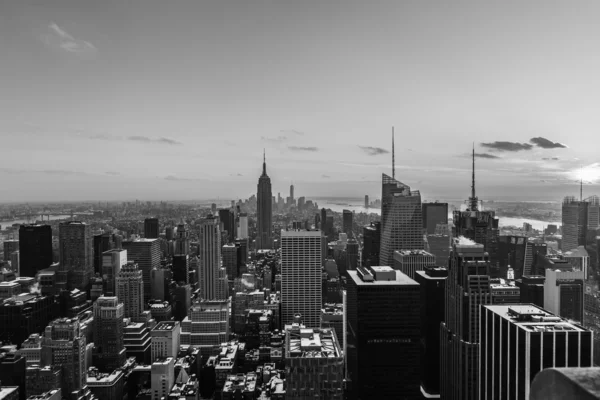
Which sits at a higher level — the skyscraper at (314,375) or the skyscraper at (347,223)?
Answer: the skyscraper at (347,223)

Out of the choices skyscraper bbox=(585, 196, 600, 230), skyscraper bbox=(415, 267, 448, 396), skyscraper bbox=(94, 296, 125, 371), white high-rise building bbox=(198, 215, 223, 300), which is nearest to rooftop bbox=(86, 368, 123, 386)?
skyscraper bbox=(94, 296, 125, 371)

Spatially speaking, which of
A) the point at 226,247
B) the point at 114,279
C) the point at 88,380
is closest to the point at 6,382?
the point at 88,380

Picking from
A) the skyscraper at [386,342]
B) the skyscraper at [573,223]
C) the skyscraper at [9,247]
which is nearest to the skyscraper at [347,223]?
the skyscraper at [386,342]

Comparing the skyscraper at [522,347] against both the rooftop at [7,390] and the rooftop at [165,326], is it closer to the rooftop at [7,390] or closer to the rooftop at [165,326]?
the rooftop at [7,390]

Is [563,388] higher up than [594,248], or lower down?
higher up

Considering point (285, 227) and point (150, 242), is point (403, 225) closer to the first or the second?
point (285, 227)

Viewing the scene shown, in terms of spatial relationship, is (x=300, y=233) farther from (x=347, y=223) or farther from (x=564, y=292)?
(x=564, y=292)
